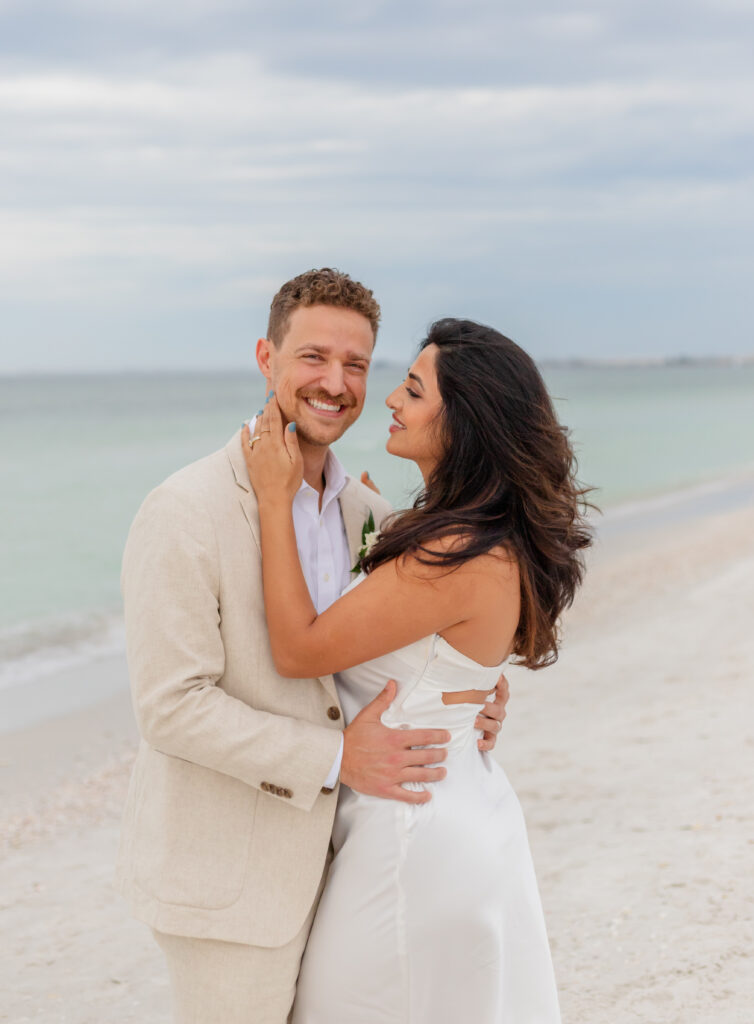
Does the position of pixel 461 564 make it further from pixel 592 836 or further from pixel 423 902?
pixel 592 836

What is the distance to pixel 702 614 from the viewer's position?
11289 millimetres

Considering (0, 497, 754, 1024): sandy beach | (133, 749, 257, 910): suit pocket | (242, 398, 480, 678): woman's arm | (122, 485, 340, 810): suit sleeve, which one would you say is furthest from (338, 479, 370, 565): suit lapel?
(0, 497, 754, 1024): sandy beach

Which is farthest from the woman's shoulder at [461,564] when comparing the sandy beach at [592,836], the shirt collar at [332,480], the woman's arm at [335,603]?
A: the sandy beach at [592,836]

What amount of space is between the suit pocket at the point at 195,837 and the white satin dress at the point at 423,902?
11.0 inches

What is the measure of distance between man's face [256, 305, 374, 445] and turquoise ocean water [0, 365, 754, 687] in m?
0.32

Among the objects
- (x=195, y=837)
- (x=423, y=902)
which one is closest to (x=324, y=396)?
(x=195, y=837)

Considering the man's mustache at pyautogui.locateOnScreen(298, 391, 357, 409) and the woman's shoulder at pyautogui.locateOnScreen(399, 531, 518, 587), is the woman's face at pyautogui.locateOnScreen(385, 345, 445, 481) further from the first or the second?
the woman's shoulder at pyautogui.locateOnScreen(399, 531, 518, 587)

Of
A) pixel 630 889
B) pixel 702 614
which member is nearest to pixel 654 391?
pixel 702 614

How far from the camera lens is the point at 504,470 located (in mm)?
2770

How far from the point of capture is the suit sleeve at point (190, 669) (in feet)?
7.97

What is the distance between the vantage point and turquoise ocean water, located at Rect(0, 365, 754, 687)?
498 inches

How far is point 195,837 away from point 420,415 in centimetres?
124

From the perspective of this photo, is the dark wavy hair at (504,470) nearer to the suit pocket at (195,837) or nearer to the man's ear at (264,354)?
the man's ear at (264,354)

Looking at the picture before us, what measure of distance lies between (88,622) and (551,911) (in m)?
8.69
